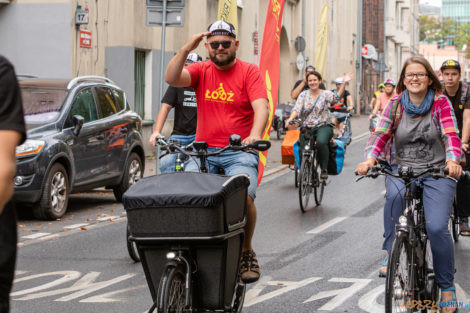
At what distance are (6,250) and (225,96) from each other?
3.24 meters

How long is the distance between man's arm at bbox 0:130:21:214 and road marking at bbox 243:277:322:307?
153 inches

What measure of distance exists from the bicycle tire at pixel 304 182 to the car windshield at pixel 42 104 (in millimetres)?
3511

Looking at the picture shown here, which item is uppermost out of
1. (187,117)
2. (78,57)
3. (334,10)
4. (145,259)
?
(334,10)

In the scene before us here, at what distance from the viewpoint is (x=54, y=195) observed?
11641mm

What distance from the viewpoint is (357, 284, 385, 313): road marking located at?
6551 mm

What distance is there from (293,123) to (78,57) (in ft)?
22.8

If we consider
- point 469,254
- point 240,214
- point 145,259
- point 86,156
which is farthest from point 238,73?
point 86,156

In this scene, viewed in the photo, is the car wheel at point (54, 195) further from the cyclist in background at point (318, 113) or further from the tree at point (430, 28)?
the tree at point (430, 28)

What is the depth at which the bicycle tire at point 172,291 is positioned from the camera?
4.54m

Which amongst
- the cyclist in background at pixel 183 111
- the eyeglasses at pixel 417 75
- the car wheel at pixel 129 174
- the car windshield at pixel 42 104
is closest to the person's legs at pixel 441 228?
the eyeglasses at pixel 417 75

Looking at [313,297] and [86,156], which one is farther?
[86,156]

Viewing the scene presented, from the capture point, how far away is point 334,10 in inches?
2012

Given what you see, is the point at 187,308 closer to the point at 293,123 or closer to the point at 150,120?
the point at 293,123

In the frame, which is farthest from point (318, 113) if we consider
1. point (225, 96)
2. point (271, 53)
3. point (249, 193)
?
point (249, 193)
